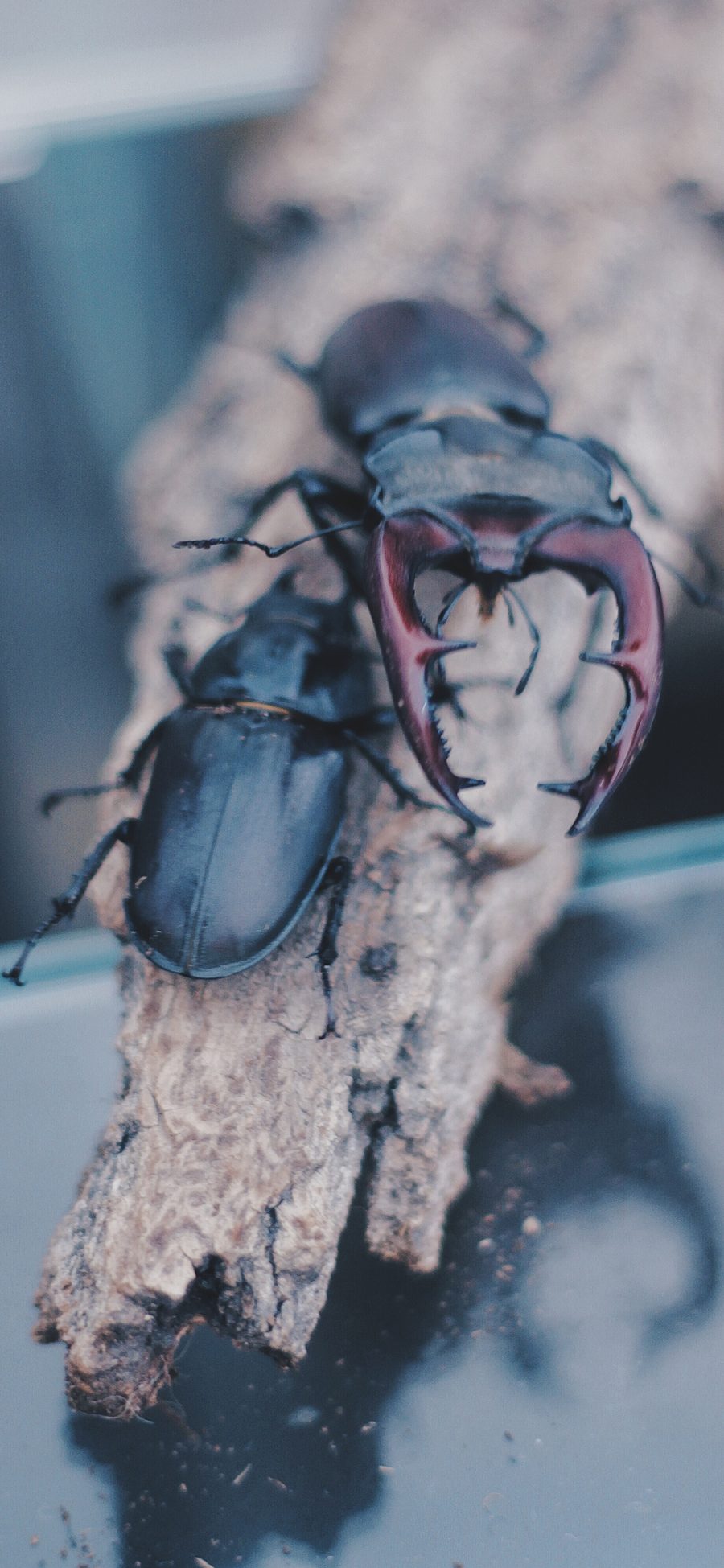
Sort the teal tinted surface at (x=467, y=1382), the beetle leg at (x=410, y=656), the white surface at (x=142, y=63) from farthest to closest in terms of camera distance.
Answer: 1. the white surface at (x=142, y=63)
2. the beetle leg at (x=410, y=656)
3. the teal tinted surface at (x=467, y=1382)

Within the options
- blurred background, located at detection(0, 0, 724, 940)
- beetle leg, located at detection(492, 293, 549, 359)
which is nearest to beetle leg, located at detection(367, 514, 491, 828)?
beetle leg, located at detection(492, 293, 549, 359)

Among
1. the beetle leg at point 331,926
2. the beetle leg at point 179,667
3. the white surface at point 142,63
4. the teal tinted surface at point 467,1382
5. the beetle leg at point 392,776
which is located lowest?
the teal tinted surface at point 467,1382

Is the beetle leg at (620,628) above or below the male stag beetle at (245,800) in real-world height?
above

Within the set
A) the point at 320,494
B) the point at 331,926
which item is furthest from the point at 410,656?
the point at 320,494

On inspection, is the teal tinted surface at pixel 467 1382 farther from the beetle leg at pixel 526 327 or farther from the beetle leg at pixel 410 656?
the beetle leg at pixel 526 327

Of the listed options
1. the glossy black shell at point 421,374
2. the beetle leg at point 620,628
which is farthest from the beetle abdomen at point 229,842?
the glossy black shell at point 421,374

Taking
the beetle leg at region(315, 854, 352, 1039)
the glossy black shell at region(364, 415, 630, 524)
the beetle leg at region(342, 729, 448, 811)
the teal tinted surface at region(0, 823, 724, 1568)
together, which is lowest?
the teal tinted surface at region(0, 823, 724, 1568)

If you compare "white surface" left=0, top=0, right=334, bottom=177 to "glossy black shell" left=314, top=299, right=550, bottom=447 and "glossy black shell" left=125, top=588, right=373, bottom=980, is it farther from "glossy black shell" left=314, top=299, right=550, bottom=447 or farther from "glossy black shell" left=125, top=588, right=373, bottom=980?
"glossy black shell" left=125, top=588, right=373, bottom=980
